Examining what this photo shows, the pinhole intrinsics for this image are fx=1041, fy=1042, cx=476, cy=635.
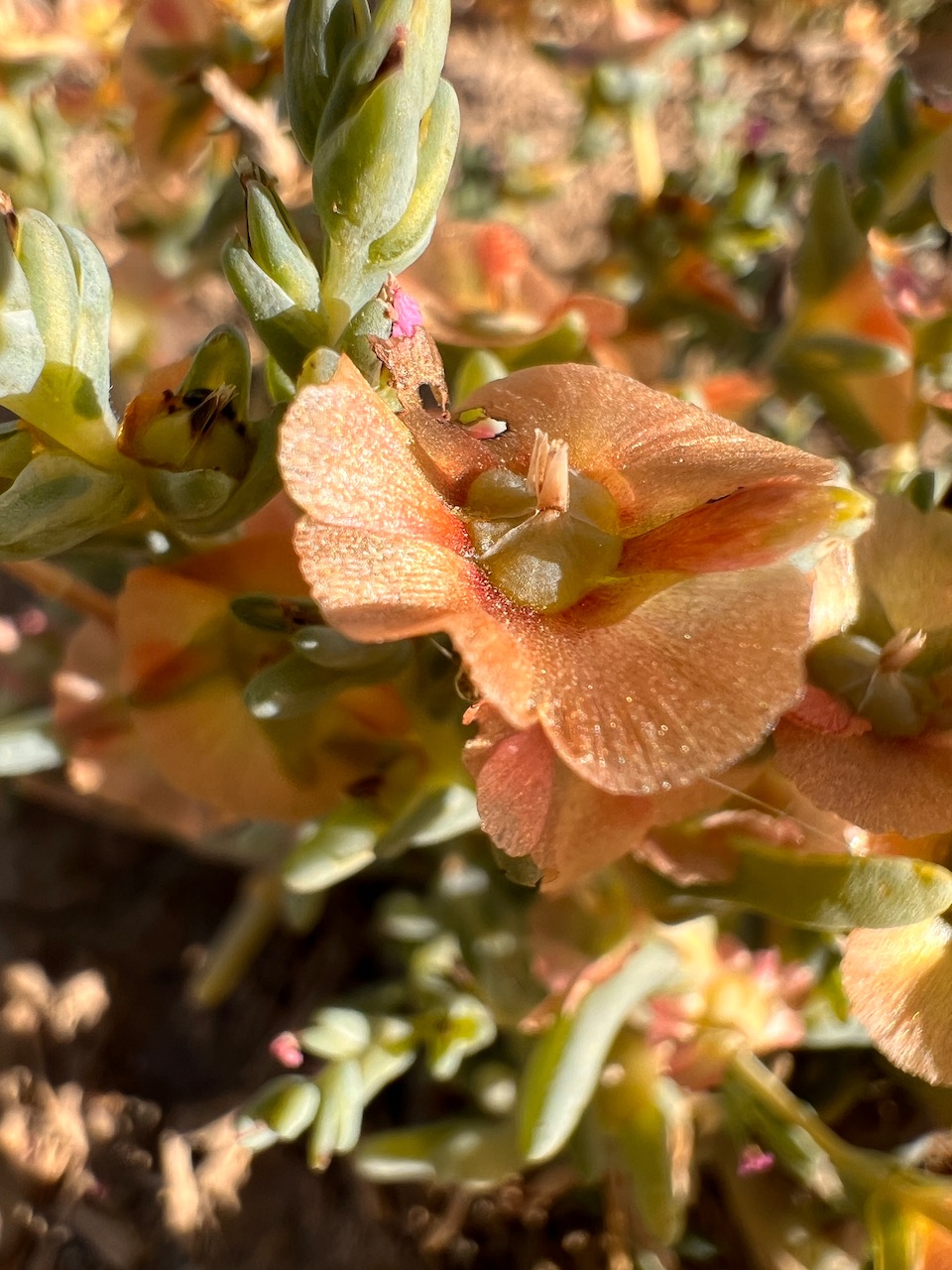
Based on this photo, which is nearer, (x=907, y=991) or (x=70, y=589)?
(x=907, y=991)

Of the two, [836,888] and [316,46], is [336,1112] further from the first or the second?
[316,46]

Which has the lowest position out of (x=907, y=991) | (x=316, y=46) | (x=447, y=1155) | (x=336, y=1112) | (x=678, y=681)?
(x=447, y=1155)

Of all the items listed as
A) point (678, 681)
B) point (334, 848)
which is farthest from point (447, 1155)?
point (678, 681)

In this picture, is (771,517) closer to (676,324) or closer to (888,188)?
(888,188)

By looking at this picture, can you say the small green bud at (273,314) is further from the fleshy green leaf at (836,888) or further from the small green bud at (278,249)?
the fleshy green leaf at (836,888)

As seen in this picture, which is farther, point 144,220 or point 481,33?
point 481,33

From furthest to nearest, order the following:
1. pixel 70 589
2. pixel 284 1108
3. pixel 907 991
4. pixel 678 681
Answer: pixel 70 589 < pixel 284 1108 < pixel 907 991 < pixel 678 681

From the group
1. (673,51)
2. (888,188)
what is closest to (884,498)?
(888,188)

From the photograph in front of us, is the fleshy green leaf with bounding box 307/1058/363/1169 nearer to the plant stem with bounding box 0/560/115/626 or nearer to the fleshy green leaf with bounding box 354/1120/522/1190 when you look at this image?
the fleshy green leaf with bounding box 354/1120/522/1190

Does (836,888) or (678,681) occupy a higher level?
(678,681)

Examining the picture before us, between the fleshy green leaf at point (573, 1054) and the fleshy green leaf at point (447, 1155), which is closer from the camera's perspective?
the fleshy green leaf at point (573, 1054)

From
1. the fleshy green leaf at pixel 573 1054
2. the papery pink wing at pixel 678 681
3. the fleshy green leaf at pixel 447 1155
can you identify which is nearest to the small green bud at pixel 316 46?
the papery pink wing at pixel 678 681
